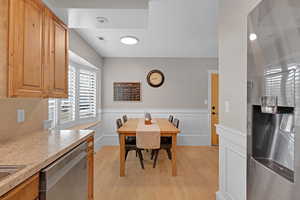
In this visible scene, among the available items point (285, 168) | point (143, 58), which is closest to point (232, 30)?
point (285, 168)

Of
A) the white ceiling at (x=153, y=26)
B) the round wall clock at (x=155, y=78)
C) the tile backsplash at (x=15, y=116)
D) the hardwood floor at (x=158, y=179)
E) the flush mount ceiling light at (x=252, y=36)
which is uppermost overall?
the white ceiling at (x=153, y=26)

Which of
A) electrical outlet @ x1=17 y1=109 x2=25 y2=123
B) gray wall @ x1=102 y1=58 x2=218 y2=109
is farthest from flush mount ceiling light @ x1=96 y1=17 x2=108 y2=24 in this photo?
gray wall @ x1=102 y1=58 x2=218 y2=109

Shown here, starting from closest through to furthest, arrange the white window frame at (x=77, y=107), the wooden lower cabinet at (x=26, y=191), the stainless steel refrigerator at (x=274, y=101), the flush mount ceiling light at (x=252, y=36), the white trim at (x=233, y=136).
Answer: the stainless steel refrigerator at (x=274, y=101), the wooden lower cabinet at (x=26, y=191), the flush mount ceiling light at (x=252, y=36), the white trim at (x=233, y=136), the white window frame at (x=77, y=107)

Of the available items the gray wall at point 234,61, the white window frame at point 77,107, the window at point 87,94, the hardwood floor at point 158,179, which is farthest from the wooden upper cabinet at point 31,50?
the window at point 87,94

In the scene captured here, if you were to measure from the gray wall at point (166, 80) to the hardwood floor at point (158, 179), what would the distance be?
1.49 meters

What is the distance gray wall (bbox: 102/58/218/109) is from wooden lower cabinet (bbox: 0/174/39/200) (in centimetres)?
393

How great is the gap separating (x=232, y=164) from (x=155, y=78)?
11.3 feet

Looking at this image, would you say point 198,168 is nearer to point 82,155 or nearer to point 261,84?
point 82,155

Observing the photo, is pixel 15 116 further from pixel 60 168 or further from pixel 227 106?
pixel 227 106

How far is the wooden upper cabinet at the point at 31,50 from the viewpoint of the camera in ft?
4.24

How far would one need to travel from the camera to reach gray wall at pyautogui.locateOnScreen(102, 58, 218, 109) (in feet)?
16.3

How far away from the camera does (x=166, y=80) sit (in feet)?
16.3

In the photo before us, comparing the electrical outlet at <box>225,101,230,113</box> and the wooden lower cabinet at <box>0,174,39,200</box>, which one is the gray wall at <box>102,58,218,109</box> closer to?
the electrical outlet at <box>225,101,230,113</box>

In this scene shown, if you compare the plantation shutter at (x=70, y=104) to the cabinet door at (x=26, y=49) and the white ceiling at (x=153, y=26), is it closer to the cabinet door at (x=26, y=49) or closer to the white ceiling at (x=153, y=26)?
the white ceiling at (x=153, y=26)
